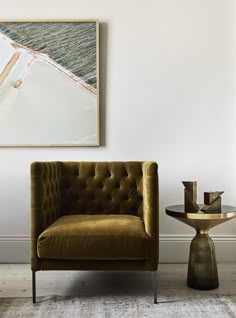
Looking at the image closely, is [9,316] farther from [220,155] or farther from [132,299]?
[220,155]

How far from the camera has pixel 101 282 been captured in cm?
270

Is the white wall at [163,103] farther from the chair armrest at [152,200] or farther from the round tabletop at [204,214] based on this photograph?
the chair armrest at [152,200]

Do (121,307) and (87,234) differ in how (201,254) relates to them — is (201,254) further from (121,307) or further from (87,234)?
(87,234)

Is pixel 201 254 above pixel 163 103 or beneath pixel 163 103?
beneath

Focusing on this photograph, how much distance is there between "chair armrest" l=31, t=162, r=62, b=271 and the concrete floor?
1.08 feet

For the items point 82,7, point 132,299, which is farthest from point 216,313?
point 82,7

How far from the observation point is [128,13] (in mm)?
3178

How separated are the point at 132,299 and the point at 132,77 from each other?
64.5 inches

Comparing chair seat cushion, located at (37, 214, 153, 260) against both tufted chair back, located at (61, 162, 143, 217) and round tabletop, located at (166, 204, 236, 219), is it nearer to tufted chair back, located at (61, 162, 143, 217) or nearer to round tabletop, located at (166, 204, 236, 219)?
round tabletop, located at (166, 204, 236, 219)

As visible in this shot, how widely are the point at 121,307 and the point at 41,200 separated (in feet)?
2.44

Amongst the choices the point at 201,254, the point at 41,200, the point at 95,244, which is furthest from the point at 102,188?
the point at 201,254

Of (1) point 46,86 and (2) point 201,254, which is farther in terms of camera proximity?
(1) point 46,86

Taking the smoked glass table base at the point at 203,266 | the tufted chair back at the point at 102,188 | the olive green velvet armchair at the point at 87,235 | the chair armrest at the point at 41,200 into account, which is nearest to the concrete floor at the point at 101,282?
→ the smoked glass table base at the point at 203,266

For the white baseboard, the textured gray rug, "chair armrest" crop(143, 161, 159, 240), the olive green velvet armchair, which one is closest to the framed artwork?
the olive green velvet armchair
